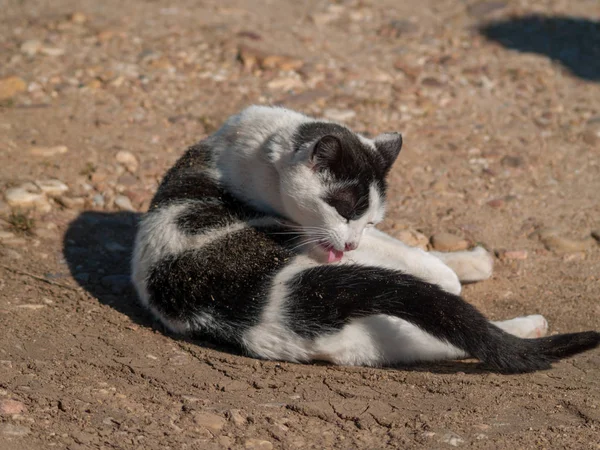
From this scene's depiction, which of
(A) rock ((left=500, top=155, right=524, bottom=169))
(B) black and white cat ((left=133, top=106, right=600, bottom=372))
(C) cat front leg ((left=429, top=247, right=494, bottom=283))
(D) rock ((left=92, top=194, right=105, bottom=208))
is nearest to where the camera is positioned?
(B) black and white cat ((left=133, top=106, right=600, bottom=372))

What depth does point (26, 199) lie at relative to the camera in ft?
18.9

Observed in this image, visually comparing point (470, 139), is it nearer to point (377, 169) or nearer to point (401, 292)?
point (377, 169)

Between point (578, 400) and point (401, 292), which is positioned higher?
point (401, 292)

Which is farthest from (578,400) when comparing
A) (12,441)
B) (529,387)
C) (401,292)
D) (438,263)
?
(12,441)

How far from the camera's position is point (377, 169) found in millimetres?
4488

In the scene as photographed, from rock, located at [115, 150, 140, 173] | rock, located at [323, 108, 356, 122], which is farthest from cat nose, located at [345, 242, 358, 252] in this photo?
rock, located at [323, 108, 356, 122]

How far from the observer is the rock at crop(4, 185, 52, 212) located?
571 cm

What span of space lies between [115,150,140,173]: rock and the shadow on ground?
451 centimetres

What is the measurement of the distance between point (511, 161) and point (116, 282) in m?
3.53

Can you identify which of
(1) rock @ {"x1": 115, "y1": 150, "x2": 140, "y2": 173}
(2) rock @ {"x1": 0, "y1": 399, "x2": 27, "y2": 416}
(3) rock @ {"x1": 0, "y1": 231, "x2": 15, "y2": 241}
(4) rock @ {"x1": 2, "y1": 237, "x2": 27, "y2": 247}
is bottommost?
(4) rock @ {"x1": 2, "y1": 237, "x2": 27, "y2": 247}

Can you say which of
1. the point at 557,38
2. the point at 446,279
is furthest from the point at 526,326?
the point at 557,38

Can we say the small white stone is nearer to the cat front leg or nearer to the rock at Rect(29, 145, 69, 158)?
the rock at Rect(29, 145, 69, 158)

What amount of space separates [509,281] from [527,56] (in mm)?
3977

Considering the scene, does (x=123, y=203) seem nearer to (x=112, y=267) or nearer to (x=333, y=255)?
(x=112, y=267)
